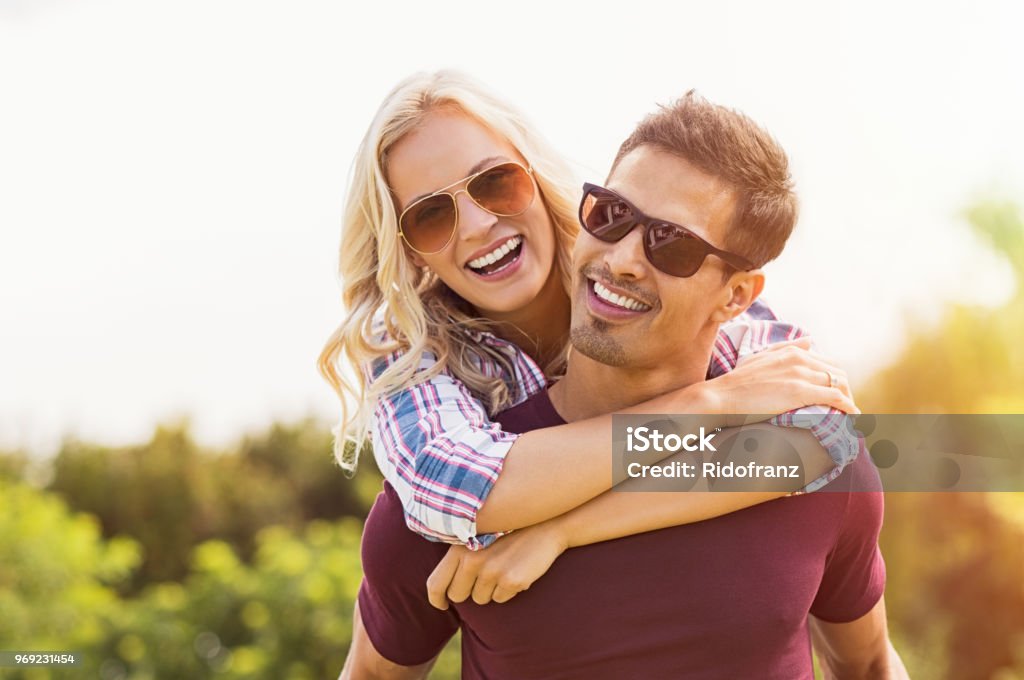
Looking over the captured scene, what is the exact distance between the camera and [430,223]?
2742mm

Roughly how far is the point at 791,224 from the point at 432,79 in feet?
3.49

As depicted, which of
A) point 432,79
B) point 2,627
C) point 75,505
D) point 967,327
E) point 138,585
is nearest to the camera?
point 432,79

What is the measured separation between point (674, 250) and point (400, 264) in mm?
927

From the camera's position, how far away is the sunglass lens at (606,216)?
7.12 feet

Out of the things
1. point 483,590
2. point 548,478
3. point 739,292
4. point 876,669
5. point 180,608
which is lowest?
point 180,608

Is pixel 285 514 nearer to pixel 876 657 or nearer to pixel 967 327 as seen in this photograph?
pixel 967 327

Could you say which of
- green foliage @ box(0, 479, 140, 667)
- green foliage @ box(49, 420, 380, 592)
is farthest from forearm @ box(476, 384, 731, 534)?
green foliage @ box(49, 420, 380, 592)

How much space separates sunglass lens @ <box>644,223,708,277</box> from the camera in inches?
84.0

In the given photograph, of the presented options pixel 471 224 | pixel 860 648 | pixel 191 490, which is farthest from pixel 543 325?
pixel 191 490

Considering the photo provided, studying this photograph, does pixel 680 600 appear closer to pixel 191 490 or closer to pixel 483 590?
pixel 483 590

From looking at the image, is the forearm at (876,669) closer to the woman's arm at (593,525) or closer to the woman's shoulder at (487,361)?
the woman's arm at (593,525)

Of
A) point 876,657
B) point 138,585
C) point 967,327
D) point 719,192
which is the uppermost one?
point 719,192

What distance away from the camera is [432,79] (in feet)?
9.39

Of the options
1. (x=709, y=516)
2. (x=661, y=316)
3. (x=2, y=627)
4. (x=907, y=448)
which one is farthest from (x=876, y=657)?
(x=2, y=627)
